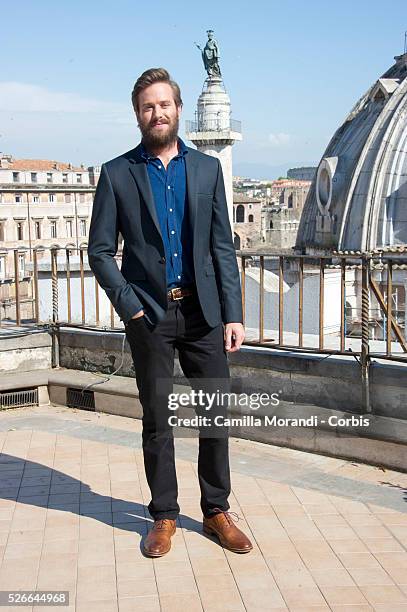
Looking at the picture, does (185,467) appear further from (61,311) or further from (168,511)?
(61,311)

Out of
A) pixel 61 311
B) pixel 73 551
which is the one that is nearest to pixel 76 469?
pixel 73 551

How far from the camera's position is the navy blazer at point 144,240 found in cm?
361

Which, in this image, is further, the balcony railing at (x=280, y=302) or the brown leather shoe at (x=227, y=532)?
the balcony railing at (x=280, y=302)

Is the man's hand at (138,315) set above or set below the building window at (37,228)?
below

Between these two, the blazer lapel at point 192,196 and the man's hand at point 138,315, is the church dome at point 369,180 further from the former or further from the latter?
the man's hand at point 138,315

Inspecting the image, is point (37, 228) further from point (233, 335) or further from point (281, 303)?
point (233, 335)

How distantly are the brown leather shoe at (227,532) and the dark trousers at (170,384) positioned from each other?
0.04 m

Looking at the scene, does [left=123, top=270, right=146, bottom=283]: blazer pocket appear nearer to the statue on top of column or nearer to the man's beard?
the man's beard

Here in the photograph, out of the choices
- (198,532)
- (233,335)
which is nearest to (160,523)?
(198,532)

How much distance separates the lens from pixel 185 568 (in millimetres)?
3586

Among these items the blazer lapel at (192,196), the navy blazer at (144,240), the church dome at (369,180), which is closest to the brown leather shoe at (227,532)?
the navy blazer at (144,240)

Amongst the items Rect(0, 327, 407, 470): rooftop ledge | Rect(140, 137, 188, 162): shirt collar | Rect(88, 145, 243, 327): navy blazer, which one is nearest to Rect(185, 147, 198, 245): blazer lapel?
Rect(88, 145, 243, 327): navy blazer

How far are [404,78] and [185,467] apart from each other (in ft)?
80.5

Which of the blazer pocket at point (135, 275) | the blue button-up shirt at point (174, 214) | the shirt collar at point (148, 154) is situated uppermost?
the shirt collar at point (148, 154)
